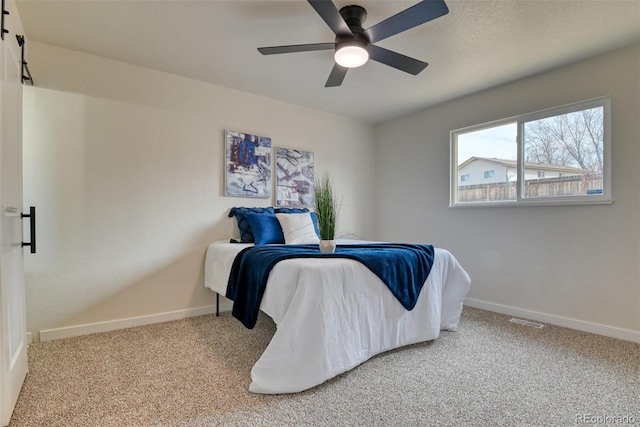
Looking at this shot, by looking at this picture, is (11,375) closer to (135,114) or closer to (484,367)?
(135,114)

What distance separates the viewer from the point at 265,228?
315cm

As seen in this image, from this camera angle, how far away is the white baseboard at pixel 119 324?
8.34ft

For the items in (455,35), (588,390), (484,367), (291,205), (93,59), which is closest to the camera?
(588,390)

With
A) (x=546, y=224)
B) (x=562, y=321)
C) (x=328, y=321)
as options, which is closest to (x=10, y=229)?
(x=328, y=321)

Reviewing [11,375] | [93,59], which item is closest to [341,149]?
[93,59]

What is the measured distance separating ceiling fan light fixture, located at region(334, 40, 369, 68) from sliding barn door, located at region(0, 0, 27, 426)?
176 centimetres

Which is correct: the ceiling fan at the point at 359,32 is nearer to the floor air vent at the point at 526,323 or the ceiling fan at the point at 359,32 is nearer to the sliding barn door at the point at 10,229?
the sliding barn door at the point at 10,229

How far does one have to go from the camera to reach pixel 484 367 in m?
2.04

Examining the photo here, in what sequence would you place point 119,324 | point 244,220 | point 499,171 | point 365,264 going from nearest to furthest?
point 365,264, point 119,324, point 244,220, point 499,171

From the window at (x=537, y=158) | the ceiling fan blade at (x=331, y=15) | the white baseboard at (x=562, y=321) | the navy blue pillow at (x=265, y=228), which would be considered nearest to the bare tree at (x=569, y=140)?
the window at (x=537, y=158)

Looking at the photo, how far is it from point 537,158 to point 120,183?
3977 millimetres

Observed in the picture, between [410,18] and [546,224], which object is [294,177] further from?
[546,224]

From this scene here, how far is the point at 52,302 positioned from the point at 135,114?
1.73m

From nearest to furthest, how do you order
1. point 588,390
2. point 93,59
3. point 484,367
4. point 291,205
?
point 588,390 → point 484,367 → point 93,59 → point 291,205
